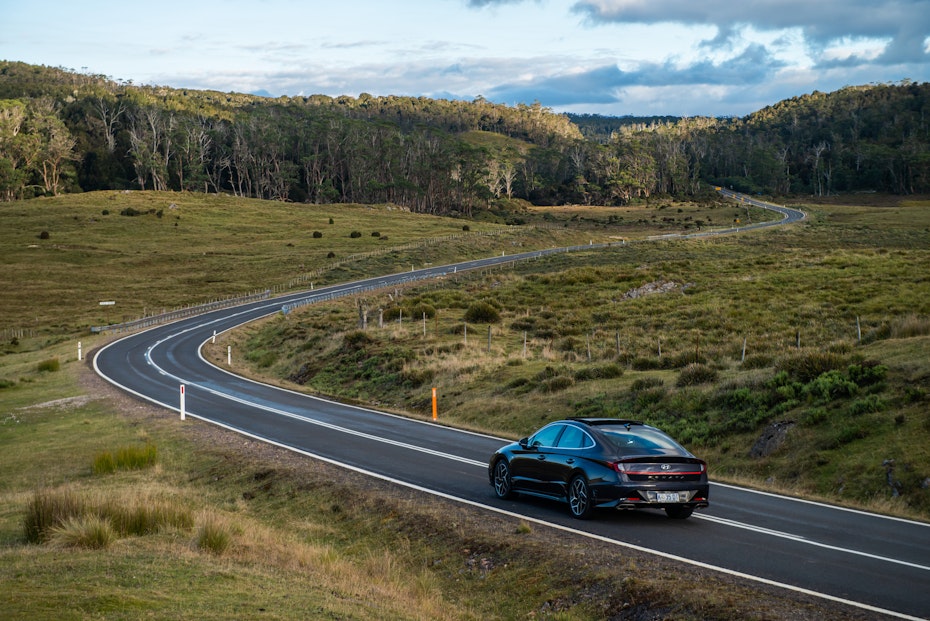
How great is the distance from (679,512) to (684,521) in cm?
16

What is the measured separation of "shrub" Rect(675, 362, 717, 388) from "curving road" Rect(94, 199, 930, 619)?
18.6 ft

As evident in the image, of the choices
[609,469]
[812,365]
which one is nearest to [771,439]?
[812,365]

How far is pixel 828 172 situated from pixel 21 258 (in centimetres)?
16760

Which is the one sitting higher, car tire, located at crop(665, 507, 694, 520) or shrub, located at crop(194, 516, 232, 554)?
shrub, located at crop(194, 516, 232, 554)

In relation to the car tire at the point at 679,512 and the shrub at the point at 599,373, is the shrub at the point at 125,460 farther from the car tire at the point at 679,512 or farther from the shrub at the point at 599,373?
the shrub at the point at 599,373

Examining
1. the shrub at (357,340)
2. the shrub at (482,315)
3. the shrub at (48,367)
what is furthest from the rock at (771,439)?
the shrub at (48,367)

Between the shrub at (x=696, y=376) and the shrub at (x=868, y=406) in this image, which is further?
the shrub at (x=696, y=376)

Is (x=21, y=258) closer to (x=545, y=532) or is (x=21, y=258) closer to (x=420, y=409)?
(x=420, y=409)

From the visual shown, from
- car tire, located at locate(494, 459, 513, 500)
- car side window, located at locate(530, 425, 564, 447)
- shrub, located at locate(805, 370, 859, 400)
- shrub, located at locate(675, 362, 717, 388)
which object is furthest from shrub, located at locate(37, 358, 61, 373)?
shrub, located at locate(805, 370, 859, 400)

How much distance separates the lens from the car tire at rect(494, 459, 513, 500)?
1489 cm

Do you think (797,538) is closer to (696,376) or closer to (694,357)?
(696,376)

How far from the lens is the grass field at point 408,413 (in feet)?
30.3

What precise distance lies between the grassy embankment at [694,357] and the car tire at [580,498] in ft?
17.4

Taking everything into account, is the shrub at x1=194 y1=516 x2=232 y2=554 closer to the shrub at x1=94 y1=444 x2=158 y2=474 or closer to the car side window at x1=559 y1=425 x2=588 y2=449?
the car side window at x1=559 y1=425 x2=588 y2=449
